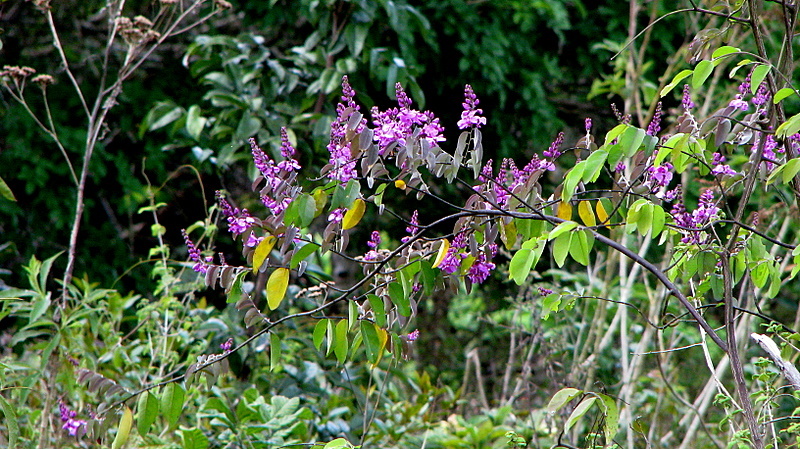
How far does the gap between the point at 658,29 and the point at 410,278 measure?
9.75ft

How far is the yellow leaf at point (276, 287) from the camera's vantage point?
50.2 inches

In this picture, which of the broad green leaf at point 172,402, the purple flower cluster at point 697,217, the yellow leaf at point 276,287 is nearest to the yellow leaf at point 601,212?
the purple flower cluster at point 697,217

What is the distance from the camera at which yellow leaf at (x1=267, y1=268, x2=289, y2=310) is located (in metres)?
1.28

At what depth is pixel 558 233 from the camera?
3.43 feet

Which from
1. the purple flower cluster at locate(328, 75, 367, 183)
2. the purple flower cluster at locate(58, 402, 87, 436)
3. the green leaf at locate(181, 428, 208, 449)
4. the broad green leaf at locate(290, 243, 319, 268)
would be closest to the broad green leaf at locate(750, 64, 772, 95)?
the purple flower cluster at locate(328, 75, 367, 183)

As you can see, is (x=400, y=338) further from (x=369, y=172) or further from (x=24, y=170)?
(x=24, y=170)

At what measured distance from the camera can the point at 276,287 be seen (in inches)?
50.4

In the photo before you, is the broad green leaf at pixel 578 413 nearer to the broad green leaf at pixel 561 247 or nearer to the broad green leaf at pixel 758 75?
the broad green leaf at pixel 561 247

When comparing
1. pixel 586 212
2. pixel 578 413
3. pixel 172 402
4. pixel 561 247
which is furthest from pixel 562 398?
pixel 172 402

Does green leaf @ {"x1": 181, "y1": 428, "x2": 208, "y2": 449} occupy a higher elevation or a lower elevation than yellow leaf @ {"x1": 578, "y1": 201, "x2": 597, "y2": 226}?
lower

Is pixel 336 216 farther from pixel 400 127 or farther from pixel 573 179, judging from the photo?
pixel 573 179

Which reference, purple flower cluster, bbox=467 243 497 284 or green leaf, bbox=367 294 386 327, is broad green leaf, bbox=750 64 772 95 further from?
green leaf, bbox=367 294 386 327

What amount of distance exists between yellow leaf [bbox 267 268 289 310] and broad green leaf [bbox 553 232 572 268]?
0.46 meters

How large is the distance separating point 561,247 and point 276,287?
1.60 ft
